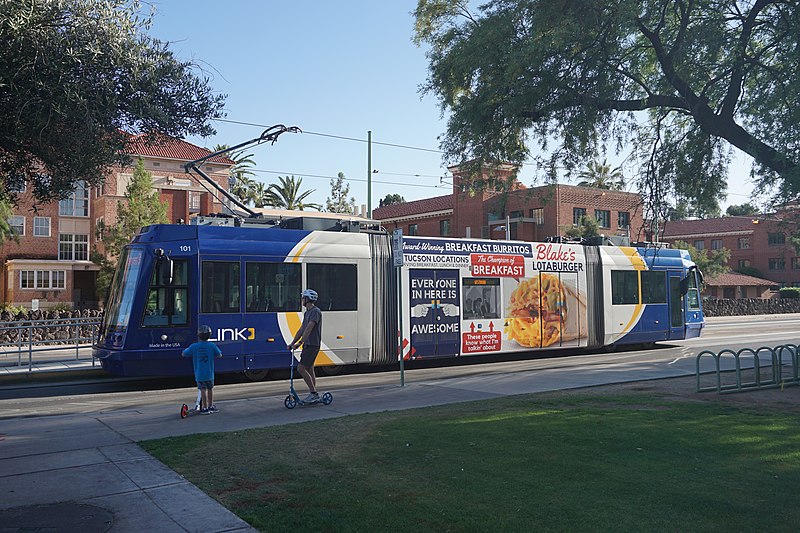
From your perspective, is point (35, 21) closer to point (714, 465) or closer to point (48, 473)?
point (48, 473)

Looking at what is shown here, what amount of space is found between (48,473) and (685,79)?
11704 mm

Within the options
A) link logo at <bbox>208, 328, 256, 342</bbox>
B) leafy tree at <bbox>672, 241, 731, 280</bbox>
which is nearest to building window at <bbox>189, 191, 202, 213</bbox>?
leafy tree at <bbox>672, 241, 731, 280</bbox>

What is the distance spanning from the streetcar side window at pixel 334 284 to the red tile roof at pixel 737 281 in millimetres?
60288

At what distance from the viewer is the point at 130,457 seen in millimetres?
8367

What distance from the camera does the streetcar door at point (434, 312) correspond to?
1880 cm

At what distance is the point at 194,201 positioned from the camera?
52.8m

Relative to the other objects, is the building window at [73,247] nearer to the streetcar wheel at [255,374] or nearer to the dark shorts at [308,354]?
the streetcar wheel at [255,374]

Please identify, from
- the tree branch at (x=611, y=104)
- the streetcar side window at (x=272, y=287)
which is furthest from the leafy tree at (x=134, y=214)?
the tree branch at (x=611, y=104)

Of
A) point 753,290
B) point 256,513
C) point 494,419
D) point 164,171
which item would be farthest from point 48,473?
point 753,290

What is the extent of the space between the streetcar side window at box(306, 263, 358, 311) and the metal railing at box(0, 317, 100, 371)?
7643 millimetres

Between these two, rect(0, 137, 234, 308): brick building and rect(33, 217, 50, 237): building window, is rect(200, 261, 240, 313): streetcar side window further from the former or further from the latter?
rect(33, 217, 50, 237): building window

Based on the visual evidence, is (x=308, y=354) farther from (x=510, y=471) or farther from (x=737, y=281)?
(x=737, y=281)

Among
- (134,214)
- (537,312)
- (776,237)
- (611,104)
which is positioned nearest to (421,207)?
(134,214)

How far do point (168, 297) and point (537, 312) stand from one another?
1081 cm
